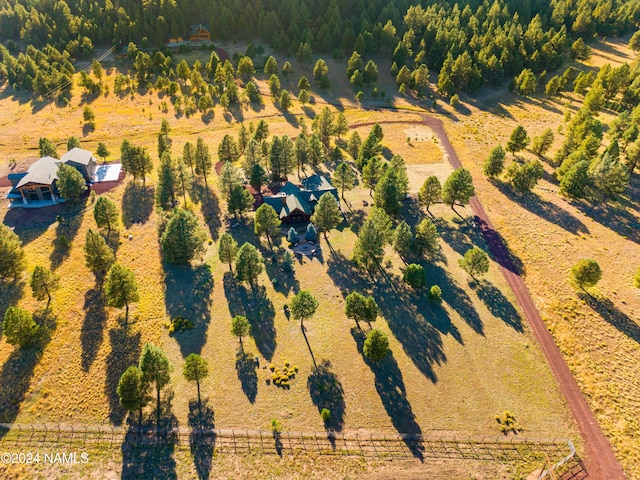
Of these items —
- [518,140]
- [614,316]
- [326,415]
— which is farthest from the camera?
[518,140]

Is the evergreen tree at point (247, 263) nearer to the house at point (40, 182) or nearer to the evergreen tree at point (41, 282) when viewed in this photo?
the evergreen tree at point (41, 282)

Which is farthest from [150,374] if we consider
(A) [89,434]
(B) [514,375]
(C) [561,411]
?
(C) [561,411]

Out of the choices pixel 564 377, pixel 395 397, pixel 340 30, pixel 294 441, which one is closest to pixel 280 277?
pixel 395 397

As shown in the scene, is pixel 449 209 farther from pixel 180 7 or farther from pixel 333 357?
pixel 180 7

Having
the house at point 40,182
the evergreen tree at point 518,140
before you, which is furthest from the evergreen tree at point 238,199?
the evergreen tree at point 518,140

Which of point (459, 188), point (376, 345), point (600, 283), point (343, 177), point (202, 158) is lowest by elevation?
point (202, 158)

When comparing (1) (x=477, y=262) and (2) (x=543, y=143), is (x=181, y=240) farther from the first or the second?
(2) (x=543, y=143)

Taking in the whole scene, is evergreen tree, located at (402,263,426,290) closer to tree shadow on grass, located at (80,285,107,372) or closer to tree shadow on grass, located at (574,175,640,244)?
tree shadow on grass, located at (574,175,640,244)

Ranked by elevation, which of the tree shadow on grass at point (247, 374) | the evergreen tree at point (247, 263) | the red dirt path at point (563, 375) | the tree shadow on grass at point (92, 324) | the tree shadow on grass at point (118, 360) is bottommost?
the tree shadow on grass at point (92, 324)
